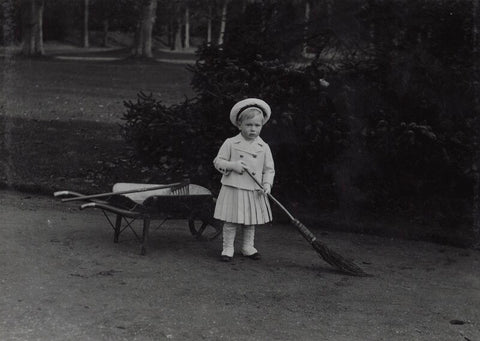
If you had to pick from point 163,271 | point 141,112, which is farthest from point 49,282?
point 141,112

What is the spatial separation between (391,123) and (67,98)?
11.1 m

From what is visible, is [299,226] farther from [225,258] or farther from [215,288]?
[215,288]

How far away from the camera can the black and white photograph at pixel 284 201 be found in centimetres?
512

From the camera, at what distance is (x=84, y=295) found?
5270 mm

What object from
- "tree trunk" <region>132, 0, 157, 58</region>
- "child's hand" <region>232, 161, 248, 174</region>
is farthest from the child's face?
"tree trunk" <region>132, 0, 157, 58</region>

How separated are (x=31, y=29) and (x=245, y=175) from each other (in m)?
23.8

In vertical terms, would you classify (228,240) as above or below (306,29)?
below

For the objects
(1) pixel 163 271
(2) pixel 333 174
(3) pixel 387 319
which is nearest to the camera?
(3) pixel 387 319

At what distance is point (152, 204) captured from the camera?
6457 millimetres

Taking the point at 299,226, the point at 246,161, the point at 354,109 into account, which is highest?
the point at 354,109

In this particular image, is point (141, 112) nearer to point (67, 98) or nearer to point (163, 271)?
point (163, 271)

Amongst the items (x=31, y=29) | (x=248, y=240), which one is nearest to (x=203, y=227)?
(x=248, y=240)

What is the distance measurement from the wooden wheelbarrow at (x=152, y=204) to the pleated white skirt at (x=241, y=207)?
0.79ft

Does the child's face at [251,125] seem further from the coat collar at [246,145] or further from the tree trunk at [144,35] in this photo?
the tree trunk at [144,35]
